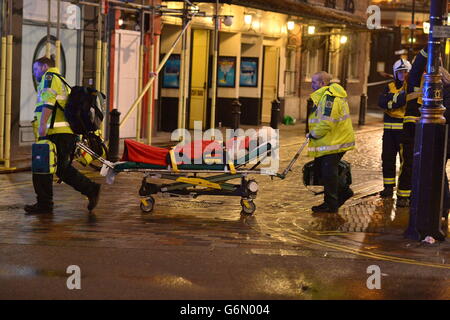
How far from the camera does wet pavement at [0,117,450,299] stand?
7344 millimetres

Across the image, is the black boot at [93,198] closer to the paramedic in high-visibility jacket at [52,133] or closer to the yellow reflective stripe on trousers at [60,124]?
the paramedic in high-visibility jacket at [52,133]

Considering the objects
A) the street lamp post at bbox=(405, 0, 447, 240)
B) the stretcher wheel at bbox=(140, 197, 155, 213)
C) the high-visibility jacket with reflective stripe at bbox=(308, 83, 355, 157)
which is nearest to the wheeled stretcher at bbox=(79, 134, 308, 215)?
the stretcher wheel at bbox=(140, 197, 155, 213)

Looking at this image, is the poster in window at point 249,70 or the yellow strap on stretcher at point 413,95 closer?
the yellow strap on stretcher at point 413,95

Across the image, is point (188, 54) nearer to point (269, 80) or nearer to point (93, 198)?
point (269, 80)

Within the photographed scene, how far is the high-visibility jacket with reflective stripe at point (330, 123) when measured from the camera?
36.4 feet

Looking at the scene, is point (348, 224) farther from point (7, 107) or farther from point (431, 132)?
point (7, 107)

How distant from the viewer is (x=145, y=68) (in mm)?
20562

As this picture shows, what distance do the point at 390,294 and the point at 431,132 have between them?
258 centimetres

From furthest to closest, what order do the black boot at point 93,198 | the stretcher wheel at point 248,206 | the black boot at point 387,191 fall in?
the black boot at point 387,191 < the stretcher wheel at point 248,206 < the black boot at point 93,198

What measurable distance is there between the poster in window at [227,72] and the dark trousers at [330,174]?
1452 centimetres

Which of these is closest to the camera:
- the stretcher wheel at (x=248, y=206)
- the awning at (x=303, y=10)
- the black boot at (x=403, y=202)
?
the stretcher wheel at (x=248, y=206)

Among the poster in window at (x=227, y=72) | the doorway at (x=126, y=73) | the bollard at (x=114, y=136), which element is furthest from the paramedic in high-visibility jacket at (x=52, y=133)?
the poster in window at (x=227, y=72)

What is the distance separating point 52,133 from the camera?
10.5m

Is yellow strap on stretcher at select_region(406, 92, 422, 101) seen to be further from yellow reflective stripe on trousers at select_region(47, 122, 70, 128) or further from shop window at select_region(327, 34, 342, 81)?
shop window at select_region(327, 34, 342, 81)
